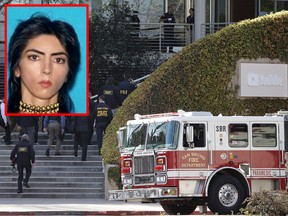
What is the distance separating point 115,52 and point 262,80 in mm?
7037

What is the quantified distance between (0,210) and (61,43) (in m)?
9.77

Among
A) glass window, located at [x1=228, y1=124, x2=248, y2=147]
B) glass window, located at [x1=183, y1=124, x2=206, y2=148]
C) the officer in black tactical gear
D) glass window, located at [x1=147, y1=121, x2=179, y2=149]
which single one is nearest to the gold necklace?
the officer in black tactical gear

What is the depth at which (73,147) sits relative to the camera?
38062 millimetres

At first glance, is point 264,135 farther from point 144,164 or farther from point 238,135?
point 144,164

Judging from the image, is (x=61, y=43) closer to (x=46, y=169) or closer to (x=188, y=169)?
Answer: (x=46, y=169)

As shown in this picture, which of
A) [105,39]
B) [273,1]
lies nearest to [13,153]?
[105,39]

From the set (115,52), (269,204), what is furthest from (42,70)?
(269,204)

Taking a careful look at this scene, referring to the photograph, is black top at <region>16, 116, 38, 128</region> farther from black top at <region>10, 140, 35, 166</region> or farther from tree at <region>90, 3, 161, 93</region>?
tree at <region>90, 3, 161, 93</region>

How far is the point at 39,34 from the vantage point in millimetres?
38844

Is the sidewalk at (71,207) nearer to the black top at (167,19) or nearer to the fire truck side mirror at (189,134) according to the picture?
the fire truck side mirror at (189,134)

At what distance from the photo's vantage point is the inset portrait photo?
37250 mm

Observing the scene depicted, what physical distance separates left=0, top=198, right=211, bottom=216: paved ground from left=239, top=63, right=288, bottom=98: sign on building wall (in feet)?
19.9

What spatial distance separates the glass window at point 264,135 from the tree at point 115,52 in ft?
46.3

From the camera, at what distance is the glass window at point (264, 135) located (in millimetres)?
28625
